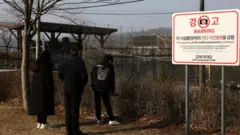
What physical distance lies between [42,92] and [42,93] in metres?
0.02

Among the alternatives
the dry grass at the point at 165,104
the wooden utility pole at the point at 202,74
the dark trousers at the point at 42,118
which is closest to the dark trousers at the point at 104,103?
the dry grass at the point at 165,104

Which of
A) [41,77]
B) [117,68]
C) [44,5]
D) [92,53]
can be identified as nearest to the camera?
Answer: [41,77]

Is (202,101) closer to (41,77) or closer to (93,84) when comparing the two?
(93,84)

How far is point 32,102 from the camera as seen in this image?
8.40 m

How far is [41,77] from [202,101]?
10.7 ft

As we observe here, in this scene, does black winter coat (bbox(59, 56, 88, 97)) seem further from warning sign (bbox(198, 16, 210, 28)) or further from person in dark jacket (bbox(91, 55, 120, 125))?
warning sign (bbox(198, 16, 210, 28))

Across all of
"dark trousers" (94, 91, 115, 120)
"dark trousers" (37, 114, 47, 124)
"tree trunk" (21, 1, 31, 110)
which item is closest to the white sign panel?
"dark trousers" (94, 91, 115, 120)

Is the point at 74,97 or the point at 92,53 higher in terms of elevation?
the point at 92,53

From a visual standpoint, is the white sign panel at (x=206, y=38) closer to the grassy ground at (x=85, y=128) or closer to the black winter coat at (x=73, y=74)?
the black winter coat at (x=73, y=74)

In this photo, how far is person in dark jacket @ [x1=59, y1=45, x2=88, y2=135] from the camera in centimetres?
730

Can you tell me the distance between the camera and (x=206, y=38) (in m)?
5.34

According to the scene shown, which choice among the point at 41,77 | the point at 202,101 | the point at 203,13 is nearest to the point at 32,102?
the point at 41,77

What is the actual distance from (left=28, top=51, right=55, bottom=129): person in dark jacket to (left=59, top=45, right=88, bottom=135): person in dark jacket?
93 centimetres

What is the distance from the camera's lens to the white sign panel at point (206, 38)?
5.11 m
